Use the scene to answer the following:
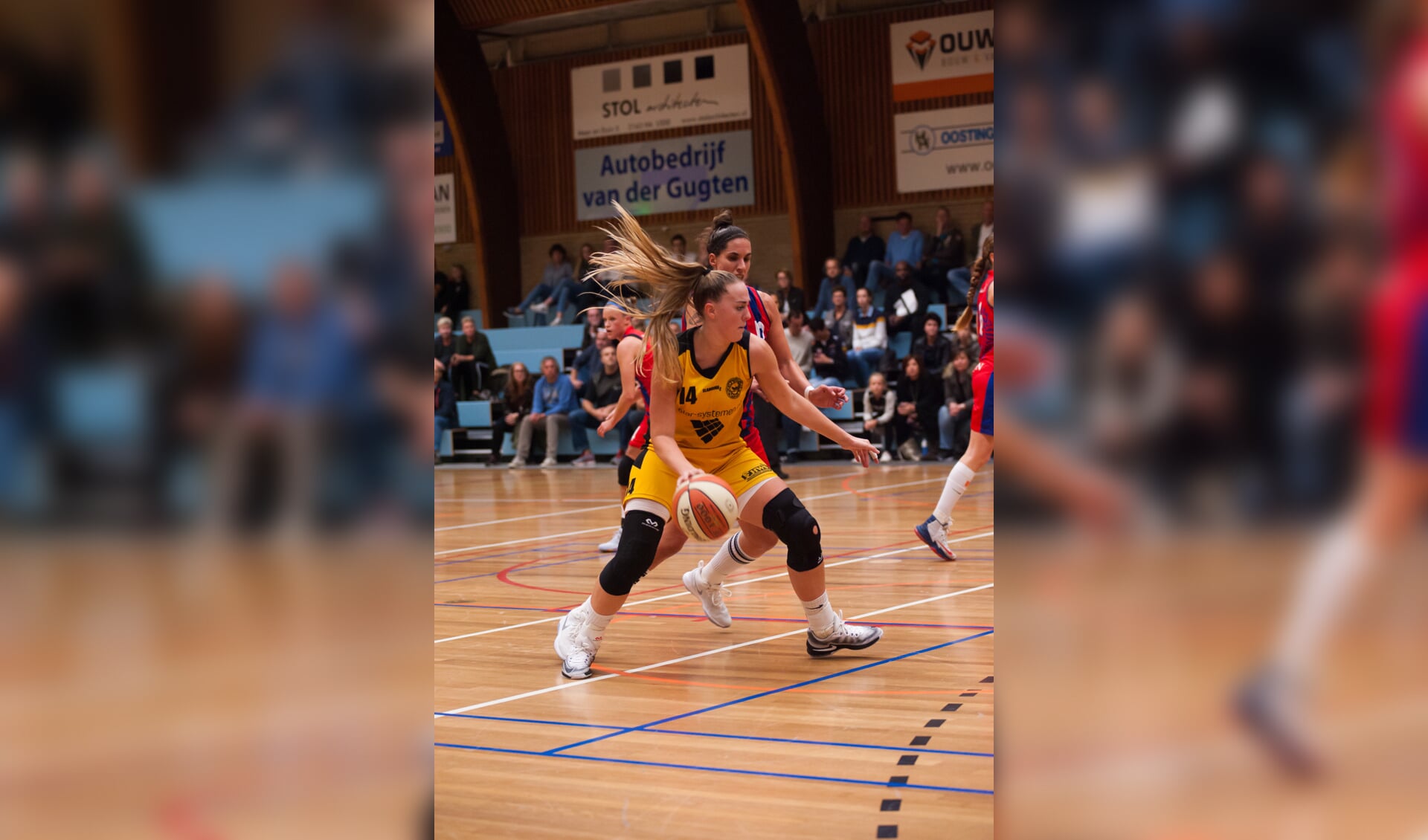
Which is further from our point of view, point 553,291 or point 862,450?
point 553,291

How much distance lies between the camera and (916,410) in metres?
14.9

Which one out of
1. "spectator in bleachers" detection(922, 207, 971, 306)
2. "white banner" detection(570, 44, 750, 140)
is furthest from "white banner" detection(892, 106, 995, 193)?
"white banner" detection(570, 44, 750, 140)

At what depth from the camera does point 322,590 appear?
56.1 inches

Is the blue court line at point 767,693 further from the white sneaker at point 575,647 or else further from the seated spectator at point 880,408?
the seated spectator at point 880,408

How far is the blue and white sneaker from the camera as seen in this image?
24.9 feet

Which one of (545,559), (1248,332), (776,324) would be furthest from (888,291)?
(1248,332)

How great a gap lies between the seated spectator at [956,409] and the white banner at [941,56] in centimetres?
594

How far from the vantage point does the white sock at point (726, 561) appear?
18.2 ft

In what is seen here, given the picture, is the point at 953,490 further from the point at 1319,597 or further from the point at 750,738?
the point at 1319,597

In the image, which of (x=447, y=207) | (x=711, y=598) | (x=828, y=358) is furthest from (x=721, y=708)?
(x=447, y=207)

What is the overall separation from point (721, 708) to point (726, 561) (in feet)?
4.41

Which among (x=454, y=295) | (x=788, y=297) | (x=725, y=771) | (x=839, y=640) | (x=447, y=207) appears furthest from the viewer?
(x=447, y=207)

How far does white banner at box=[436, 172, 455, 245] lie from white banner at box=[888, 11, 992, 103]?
339 inches

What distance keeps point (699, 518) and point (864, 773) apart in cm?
140
